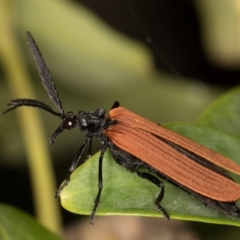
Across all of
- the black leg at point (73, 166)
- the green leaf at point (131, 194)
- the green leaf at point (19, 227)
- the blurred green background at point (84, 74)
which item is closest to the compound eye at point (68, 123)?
the black leg at point (73, 166)

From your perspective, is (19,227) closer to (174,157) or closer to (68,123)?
(68,123)

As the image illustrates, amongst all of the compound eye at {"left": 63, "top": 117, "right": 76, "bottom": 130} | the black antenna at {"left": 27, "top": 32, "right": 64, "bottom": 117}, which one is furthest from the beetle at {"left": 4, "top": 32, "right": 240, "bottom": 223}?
the compound eye at {"left": 63, "top": 117, "right": 76, "bottom": 130}

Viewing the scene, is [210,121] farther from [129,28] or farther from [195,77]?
[129,28]

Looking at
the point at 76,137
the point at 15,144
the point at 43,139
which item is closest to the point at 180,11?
the point at 76,137

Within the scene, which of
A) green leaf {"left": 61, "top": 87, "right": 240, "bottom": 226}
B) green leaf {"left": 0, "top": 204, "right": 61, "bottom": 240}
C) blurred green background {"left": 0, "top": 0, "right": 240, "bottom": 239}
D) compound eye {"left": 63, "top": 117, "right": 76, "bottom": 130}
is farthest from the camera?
blurred green background {"left": 0, "top": 0, "right": 240, "bottom": 239}

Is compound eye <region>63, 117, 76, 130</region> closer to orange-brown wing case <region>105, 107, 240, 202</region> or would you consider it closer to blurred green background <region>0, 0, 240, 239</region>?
Answer: orange-brown wing case <region>105, 107, 240, 202</region>

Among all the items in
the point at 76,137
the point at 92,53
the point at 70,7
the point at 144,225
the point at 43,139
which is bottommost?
the point at 144,225

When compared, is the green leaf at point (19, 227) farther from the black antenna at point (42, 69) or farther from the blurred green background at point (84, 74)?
the blurred green background at point (84, 74)
